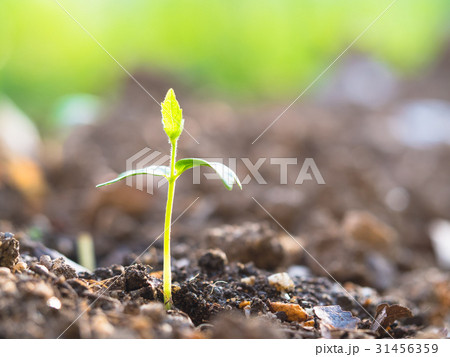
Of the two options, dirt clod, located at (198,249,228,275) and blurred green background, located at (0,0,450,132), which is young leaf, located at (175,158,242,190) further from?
blurred green background, located at (0,0,450,132)

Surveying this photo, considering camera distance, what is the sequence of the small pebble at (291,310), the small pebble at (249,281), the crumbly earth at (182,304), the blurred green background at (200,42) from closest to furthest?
the crumbly earth at (182,304), the small pebble at (291,310), the small pebble at (249,281), the blurred green background at (200,42)

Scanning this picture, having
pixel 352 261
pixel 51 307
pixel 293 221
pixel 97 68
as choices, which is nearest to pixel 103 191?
pixel 293 221

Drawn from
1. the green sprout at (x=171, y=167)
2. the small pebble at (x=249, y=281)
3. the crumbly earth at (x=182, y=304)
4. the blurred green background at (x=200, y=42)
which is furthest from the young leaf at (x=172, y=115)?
the blurred green background at (x=200, y=42)

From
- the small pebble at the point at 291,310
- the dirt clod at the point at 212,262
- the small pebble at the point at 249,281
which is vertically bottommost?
the small pebble at the point at 291,310

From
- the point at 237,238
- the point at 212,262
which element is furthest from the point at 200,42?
the point at 212,262

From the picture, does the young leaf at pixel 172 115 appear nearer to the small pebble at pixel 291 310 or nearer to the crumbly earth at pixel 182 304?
the crumbly earth at pixel 182 304

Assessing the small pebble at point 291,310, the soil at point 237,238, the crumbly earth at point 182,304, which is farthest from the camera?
the small pebble at point 291,310

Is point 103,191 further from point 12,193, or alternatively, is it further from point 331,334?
point 331,334
